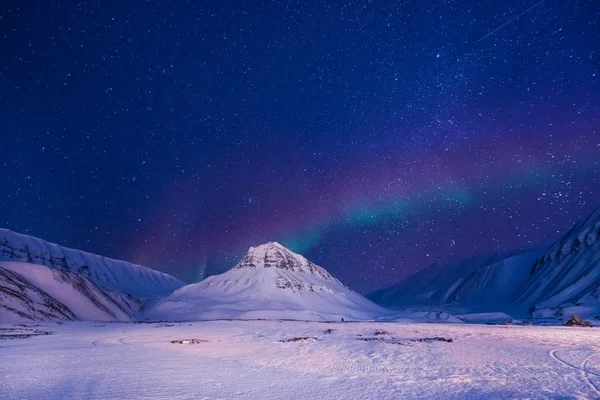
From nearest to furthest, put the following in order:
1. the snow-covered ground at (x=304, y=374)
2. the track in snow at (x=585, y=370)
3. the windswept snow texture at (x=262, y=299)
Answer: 1. the snow-covered ground at (x=304, y=374)
2. the track in snow at (x=585, y=370)
3. the windswept snow texture at (x=262, y=299)

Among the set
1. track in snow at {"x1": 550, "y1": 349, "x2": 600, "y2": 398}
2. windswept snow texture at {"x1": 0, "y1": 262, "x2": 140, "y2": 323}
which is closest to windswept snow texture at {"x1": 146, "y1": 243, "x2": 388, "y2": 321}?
windswept snow texture at {"x1": 0, "y1": 262, "x2": 140, "y2": 323}

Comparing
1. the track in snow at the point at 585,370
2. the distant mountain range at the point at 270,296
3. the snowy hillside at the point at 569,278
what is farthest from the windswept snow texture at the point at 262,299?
the track in snow at the point at 585,370

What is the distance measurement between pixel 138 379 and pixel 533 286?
160 meters

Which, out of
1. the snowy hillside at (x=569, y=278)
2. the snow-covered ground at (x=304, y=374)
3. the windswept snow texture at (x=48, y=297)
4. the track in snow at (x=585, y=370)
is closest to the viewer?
the snow-covered ground at (x=304, y=374)

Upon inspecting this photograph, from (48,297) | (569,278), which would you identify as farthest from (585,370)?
(569,278)

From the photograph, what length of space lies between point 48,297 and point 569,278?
455 ft

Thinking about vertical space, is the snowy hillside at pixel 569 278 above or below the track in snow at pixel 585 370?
above

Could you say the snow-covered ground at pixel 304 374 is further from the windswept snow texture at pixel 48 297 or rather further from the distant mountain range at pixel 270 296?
the distant mountain range at pixel 270 296

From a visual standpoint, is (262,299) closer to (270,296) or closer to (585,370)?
(270,296)

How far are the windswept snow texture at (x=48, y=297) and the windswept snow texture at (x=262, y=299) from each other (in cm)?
3205

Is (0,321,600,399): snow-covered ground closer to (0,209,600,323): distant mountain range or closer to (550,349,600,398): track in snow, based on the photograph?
(550,349,600,398): track in snow

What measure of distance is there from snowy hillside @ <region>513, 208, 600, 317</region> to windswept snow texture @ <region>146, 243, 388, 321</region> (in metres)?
51.9

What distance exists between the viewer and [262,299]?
6063 inches

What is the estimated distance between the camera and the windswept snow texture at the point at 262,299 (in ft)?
408
